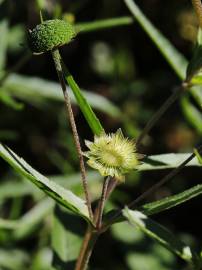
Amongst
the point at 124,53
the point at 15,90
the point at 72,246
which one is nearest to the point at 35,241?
the point at 15,90

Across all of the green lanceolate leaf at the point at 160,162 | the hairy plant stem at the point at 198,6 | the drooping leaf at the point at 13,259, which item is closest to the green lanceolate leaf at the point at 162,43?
the green lanceolate leaf at the point at 160,162

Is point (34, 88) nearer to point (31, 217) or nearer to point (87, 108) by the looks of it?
point (31, 217)

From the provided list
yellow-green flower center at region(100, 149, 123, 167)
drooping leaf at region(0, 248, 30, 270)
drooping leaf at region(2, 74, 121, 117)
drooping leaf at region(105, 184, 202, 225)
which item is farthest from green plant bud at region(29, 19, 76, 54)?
drooping leaf at region(0, 248, 30, 270)

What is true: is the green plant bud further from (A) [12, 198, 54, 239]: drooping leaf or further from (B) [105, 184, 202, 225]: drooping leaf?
(A) [12, 198, 54, 239]: drooping leaf

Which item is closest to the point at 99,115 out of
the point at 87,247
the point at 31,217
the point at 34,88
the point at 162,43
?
the point at 34,88

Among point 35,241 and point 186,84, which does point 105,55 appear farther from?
point 186,84

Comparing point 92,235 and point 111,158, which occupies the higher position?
point 111,158
